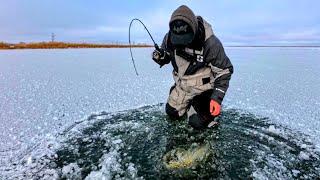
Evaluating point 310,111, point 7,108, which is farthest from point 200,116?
point 7,108

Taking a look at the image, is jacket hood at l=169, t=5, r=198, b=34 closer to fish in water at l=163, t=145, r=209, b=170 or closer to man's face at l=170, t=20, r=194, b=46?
man's face at l=170, t=20, r=194, b=46

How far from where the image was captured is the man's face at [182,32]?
3.19 metres

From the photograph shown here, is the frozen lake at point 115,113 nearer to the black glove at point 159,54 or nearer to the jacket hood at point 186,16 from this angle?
the black glove at point 159,54

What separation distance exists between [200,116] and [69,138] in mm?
1505

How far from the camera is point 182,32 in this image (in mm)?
3219

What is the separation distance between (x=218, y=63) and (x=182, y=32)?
1.65ft

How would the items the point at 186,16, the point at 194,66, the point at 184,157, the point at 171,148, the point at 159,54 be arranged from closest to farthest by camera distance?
the point at 184,157 → the point at 186,16 → the point at 171,148 → the point at 194,66 → the point at 159,54

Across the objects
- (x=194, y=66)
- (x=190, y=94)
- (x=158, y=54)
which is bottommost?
(x=190, y=94)

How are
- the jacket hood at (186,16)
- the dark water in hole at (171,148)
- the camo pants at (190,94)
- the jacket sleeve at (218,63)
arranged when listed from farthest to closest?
the camo pants at (190,94) < the jacket sleeve at (218,63) < the jacket hood at (186,16) < the dark water in hole at (171,148)

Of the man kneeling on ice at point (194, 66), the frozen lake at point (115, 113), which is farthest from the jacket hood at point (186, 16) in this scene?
the frozen lake at point (115, 113)

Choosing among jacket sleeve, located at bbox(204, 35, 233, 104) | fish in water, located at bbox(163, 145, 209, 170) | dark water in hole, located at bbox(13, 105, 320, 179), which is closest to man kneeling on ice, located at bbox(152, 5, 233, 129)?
jacket sleeve, located at bbox(204, 35, 233, 104)

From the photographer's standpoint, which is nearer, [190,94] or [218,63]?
[218,63]

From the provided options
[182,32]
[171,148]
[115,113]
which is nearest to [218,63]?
[182,32]

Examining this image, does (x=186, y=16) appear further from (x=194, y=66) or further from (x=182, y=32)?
Result: (x=194, y=66)
